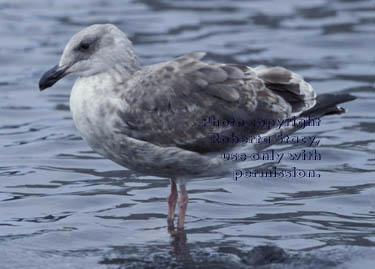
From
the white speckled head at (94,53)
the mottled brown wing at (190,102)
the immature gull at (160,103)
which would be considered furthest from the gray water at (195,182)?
the white speckled head at (94,53)

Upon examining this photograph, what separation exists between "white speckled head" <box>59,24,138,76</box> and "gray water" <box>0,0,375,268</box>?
141 centimetres

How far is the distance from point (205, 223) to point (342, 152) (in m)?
2.81

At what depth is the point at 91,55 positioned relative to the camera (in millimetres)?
8305

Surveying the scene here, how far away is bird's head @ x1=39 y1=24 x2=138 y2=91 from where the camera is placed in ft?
27.2

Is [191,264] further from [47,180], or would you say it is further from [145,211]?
[47,180]

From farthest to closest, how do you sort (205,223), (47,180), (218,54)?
(218,54) → (47,180) → (205,223)

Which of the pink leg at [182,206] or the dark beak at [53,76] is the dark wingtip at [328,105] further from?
the dark beak at [53,76]

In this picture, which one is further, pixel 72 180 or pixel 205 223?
pixel 72 180

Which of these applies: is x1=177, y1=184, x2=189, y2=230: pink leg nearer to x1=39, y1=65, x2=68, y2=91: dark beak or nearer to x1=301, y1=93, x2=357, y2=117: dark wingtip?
x1=301, y1=93, x2=357, y2=117: dark wingtip

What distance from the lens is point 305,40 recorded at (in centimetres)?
1597

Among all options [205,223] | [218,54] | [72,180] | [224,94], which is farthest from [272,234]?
[218,54]

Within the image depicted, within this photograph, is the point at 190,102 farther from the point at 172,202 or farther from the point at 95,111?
the point at 172,202

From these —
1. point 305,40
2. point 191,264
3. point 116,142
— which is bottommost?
point 191,264

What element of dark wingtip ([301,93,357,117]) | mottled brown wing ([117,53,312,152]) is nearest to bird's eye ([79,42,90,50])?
mottled brown wing ([117,53,312,152])
